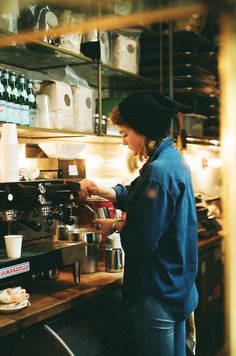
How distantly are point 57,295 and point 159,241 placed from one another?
50 cm

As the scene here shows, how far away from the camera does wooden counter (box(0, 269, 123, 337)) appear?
184 cm

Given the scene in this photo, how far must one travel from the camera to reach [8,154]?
2182 millimetres

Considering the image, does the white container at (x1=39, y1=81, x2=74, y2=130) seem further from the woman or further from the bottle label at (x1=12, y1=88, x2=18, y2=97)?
the woman

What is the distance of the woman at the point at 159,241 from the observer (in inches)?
80.4

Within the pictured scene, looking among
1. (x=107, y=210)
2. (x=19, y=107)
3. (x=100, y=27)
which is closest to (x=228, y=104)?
(x=19, y=107)

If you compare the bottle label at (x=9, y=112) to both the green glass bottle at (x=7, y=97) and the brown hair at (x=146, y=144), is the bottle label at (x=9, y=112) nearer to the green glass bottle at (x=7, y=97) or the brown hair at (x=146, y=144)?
the green glass bottle at (x=7, y=97)

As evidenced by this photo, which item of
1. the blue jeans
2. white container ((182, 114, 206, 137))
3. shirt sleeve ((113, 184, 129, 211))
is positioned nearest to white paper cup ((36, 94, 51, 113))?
shirt sleeve ((113, 184, 129, 211))

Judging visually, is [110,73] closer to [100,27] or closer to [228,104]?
[100,27]

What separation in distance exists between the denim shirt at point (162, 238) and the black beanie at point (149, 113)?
0.10m

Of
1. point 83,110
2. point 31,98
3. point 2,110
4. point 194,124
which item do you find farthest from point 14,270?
point 194,124

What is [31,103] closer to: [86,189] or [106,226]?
[86,189]

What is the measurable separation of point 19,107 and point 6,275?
890mm

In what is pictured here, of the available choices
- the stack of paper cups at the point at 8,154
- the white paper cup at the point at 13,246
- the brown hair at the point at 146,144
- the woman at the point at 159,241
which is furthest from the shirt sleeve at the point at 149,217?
the stack of paper cups at the point at 8,154

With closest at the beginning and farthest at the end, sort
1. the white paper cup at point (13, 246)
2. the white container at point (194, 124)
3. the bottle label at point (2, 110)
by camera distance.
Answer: the white paper cup at point (13, 246)
the bottle label at point (2, 110)
the white container at point (194, 124)
